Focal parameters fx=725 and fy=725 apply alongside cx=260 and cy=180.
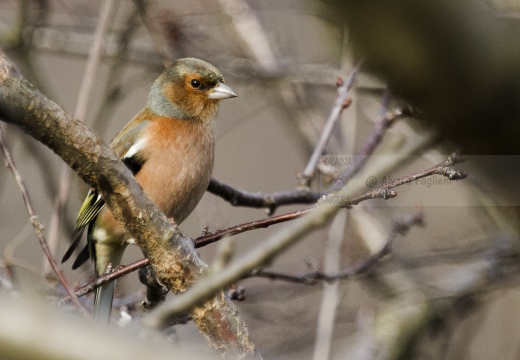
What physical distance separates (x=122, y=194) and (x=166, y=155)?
2201mm

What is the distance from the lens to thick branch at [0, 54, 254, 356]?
2049 millimetres

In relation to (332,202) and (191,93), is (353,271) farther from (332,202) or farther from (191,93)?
(191,93)

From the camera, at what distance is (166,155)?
4.56 meters

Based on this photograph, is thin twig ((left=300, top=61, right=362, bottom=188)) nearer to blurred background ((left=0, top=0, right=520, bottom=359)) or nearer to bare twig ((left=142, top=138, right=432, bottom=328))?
blurred background ((left=0, top=0, right=520, bottom=359))

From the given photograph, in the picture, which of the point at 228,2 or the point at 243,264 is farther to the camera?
the point at 228,2

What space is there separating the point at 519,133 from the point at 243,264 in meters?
1.12

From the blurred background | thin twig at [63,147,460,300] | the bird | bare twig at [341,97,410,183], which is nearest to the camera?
thin twig at [63,147,460,300]

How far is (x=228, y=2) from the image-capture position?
5.91m

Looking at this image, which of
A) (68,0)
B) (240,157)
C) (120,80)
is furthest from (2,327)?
(240,157)

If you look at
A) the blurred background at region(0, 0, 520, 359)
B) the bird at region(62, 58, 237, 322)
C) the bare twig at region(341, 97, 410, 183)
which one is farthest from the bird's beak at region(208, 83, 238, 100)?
the bare twig at region(341, 97, 410, 183)

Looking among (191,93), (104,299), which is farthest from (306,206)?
(104,299)

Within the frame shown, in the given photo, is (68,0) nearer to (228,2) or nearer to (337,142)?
(228,2)

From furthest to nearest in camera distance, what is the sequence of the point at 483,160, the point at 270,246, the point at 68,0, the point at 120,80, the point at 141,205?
the point at 68,0 < the point at 120,80 < the point at 141,205 < the point at 270,246 < the point at 483,160

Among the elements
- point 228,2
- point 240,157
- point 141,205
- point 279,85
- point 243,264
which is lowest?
point 243,264
